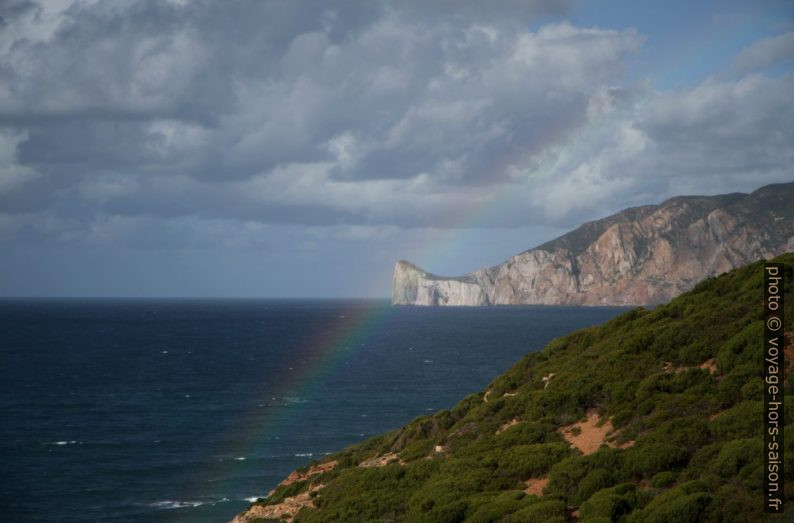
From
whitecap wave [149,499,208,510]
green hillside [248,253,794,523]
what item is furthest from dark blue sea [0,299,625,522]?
green hillside [248,253,794,523]

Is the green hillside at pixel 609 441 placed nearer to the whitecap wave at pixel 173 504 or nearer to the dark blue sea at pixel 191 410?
the whitecap wave at pixel 173 504

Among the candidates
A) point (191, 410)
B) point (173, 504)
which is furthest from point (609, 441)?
point (191, 410)

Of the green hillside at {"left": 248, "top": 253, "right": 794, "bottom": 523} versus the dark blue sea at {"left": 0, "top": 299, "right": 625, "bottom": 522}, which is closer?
the green hillside at {"left": 248, "top": 253, "right": 794, "bottom": 523}

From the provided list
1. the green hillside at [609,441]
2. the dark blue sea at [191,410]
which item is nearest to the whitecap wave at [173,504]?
the dark blue sea at [191,410]

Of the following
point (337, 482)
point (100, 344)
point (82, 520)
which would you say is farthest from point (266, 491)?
point (100, 344)

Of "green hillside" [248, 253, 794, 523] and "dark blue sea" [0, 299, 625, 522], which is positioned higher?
"green hillside" [248, 253, 794, 523]

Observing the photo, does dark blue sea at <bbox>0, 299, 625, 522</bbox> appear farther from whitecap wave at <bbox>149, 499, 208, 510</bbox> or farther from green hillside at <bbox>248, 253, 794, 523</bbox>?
green hillside at <bbox>248, 253, 794, 523</bbox>

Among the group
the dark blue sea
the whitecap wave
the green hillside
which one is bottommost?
the whitecap wave
